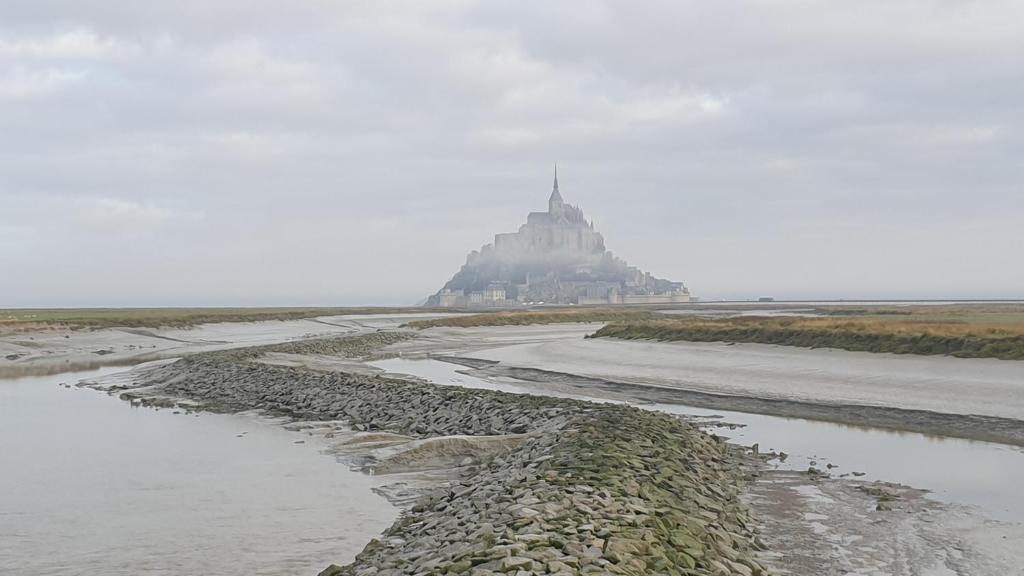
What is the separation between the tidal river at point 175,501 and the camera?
10172 millimetres

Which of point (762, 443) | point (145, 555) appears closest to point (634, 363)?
point (762, 443)

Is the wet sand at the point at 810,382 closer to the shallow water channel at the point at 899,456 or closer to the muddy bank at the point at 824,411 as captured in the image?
the muddy bank at the point at 824,411

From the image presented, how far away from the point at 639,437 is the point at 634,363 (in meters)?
23.2

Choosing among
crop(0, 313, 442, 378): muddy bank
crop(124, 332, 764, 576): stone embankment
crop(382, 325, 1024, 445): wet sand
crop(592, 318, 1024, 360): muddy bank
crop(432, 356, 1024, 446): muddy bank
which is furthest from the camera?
crop(0, 313, 442, 378): muddy bank

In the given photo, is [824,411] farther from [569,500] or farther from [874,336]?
[874,336]

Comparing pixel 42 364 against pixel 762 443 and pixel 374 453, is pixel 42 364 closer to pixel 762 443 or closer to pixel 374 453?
pixel 374 453

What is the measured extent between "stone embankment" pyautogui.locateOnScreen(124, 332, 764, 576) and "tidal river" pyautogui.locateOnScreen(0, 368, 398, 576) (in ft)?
4.69

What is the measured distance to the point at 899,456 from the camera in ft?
51.1

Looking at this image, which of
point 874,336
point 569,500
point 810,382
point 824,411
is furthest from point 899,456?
point 874,336

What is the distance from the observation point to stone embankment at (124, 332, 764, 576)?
7961 mm

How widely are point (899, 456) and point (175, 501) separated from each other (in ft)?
44.8

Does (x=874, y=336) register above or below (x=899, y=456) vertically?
above

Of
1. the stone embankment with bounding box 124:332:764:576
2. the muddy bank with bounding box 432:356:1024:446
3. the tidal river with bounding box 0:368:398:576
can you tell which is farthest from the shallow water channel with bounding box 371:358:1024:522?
the tidal river with bounding box 0:368:398:576

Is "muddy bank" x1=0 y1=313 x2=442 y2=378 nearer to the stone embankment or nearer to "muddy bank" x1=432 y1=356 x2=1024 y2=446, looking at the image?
"muddy bank" x1=432 y1=356 x2=1024 y2=446
